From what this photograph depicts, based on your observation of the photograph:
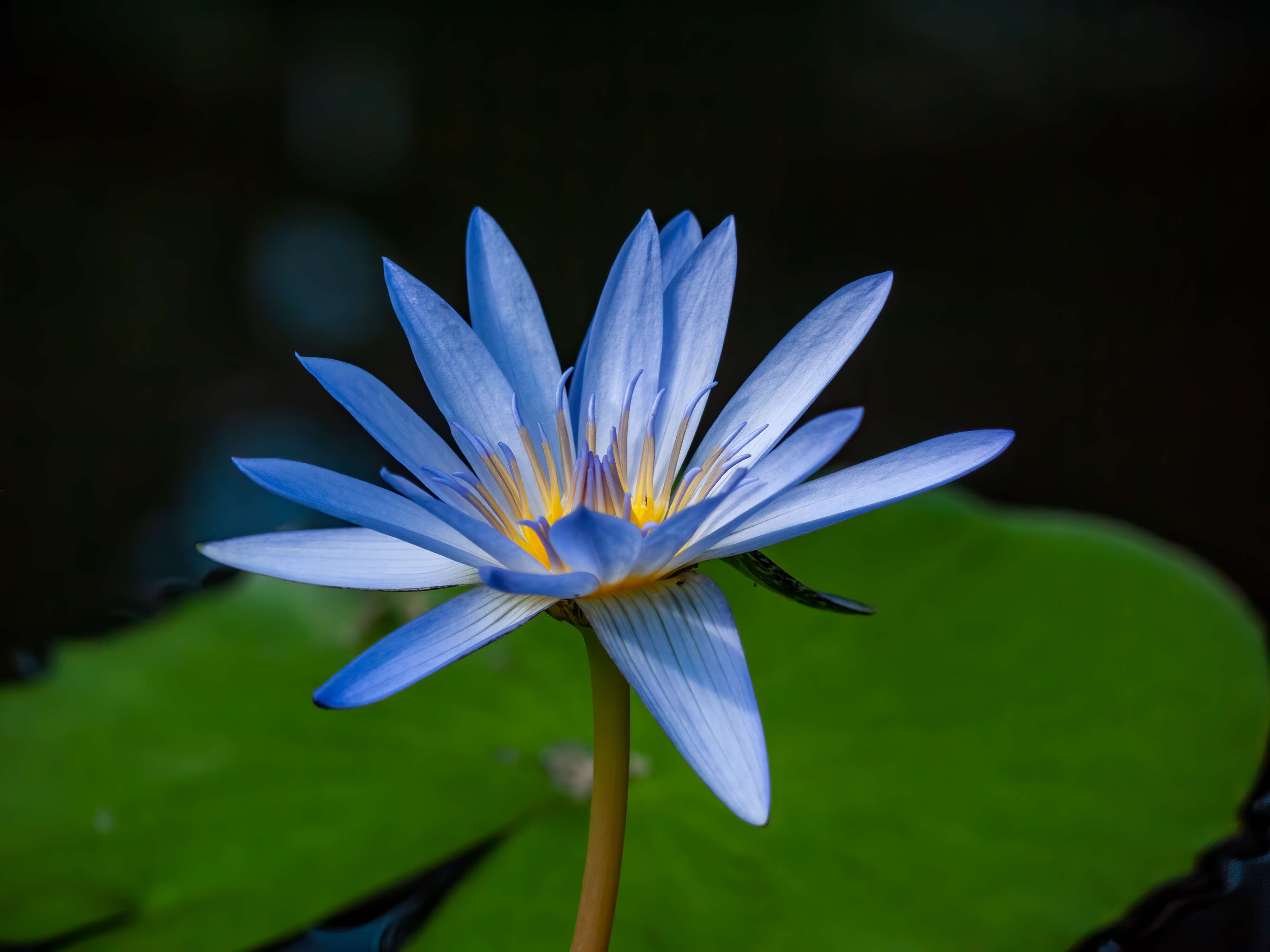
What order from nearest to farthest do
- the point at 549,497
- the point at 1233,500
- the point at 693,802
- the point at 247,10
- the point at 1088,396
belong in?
1. the point at 549,497
2. the point at 693,802
3. the point at 1233,500
4. the point at 1088,396
5. the point at 247,10

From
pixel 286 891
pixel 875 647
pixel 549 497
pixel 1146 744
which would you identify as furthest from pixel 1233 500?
pixel 286 891

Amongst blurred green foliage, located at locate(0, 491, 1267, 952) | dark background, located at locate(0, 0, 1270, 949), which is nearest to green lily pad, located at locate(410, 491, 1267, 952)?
blurred green foliage, located at locate(0, 491, 1267, 952)

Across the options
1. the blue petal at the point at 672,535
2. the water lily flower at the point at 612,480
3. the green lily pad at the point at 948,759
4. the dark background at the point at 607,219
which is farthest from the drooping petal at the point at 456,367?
the dark background at the point at 607,219

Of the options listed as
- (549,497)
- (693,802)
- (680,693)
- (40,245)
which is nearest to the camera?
(680,693)

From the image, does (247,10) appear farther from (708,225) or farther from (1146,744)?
(1146,744)

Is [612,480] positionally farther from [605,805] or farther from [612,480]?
[605,805]

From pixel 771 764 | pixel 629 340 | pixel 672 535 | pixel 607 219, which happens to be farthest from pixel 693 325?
pixel 607 219

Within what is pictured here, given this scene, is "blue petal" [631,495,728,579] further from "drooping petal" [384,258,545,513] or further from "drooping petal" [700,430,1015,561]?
"drooping petal" [384,258,545,513]
